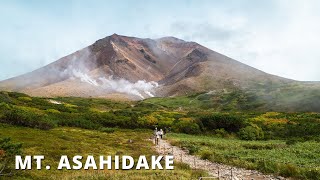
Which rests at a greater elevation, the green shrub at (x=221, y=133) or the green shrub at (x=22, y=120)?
the green shrub at (x=22, y=120)

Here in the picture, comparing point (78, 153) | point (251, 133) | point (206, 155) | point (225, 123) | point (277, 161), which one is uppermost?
point (225, 123)

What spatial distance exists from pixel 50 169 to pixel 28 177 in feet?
14.3

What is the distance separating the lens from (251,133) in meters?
69.2

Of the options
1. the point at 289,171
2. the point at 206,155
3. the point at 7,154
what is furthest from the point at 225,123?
the point at 7,154

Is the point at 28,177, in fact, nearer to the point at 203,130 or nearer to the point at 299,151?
the point at 299,151

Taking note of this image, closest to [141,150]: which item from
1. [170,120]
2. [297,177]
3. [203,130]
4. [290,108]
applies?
[297,177]

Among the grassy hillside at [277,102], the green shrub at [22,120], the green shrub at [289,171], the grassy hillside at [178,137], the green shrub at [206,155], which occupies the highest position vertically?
the grassy hillside at [277,102]

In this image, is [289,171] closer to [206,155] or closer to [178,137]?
[206,155]

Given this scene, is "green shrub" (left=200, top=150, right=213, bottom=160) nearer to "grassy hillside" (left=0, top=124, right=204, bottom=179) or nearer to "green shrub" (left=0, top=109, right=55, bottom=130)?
"grassy hillside" (left=0, top=124, right=204, bottom=179)

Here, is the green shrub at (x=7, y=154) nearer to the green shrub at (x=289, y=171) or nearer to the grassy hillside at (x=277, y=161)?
the grassy hillside at (x=277, y=161)

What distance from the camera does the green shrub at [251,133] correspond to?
225 feet

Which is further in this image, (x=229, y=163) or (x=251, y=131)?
(x=251, y=131)

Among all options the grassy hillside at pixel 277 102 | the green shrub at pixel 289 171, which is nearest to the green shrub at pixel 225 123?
the green shrub at pixel 289 171

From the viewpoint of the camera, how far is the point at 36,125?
6844 cm
